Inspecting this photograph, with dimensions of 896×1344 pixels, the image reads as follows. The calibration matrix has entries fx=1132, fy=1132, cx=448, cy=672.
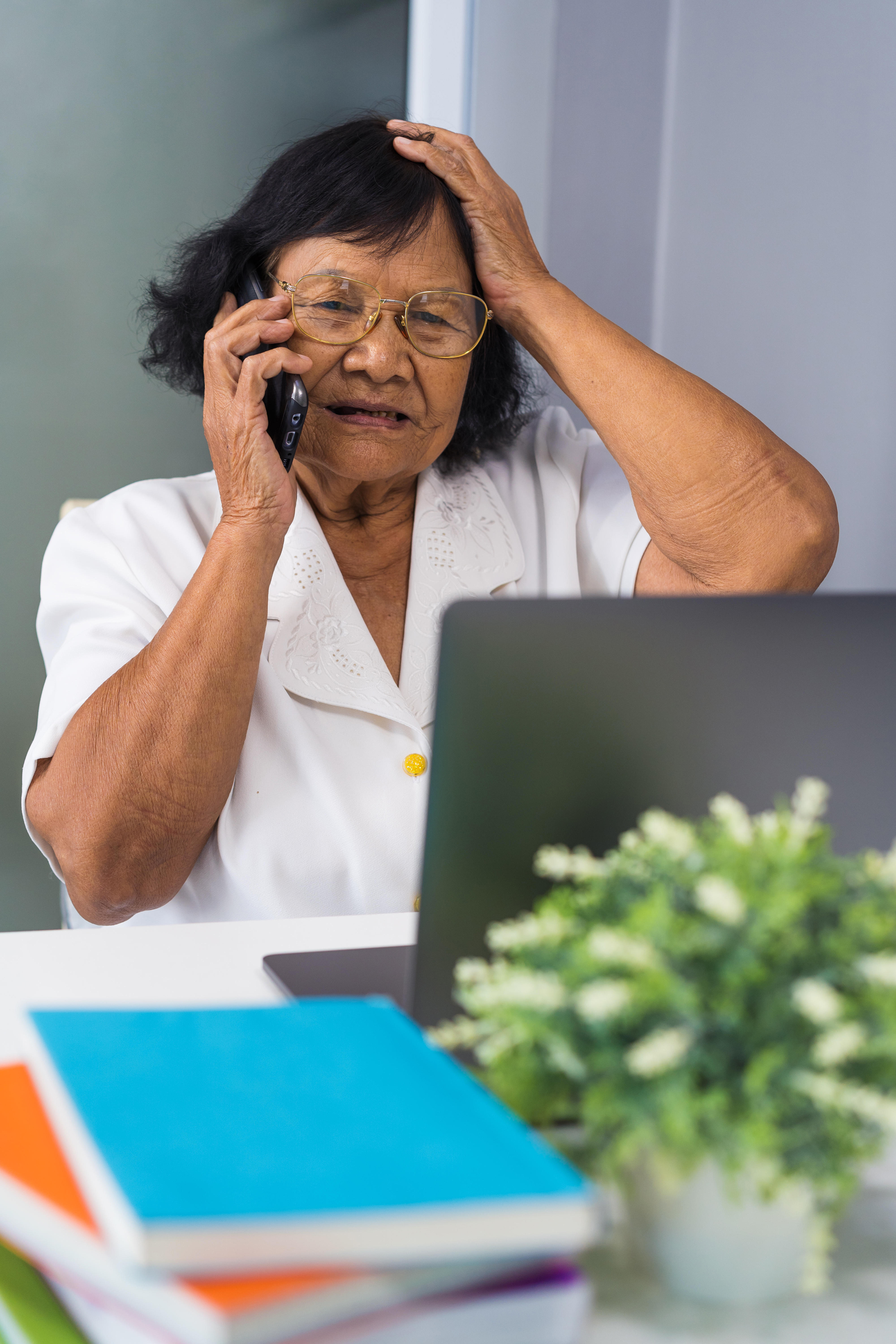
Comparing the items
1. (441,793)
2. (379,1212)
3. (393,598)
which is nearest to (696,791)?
(441,793)

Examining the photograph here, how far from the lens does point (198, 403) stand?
7.51ft

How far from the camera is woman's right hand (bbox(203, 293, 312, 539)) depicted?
127cm

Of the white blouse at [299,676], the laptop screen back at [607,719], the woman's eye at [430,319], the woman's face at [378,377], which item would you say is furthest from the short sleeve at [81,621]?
the laptop screen back at [607,719]

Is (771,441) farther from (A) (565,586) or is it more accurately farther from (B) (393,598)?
(B) (393,598)

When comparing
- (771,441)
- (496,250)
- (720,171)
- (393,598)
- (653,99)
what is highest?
(653,99)

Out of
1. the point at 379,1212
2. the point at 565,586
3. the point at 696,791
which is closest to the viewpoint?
the point at 379,1212

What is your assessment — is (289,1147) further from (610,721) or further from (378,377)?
(378,377)

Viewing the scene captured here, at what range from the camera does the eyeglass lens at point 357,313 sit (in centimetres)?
134

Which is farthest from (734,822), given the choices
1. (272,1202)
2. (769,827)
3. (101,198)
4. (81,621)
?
(101,198)

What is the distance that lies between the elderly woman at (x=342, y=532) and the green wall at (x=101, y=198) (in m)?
0.63

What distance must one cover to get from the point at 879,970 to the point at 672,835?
0.09m

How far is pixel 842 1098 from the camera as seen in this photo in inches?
16.1

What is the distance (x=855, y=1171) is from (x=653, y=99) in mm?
2322

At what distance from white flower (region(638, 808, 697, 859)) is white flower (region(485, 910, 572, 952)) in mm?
53
